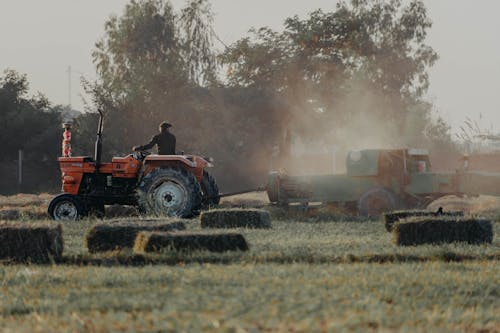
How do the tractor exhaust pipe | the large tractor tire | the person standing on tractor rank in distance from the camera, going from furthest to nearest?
1. the person standing on tractor
2. the tractor exhaust pipe
3. the large tractor tire

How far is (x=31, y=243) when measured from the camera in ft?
33.8

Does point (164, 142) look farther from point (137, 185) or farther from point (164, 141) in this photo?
point (137, 185)

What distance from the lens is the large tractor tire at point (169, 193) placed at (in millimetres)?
→ 17141

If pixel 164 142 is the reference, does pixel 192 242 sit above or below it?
below

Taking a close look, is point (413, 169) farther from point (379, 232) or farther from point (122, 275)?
point (122, 275)

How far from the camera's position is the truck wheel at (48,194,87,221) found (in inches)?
692

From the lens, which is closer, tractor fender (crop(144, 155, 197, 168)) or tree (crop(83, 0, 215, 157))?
tractor fender (crop(144, 155, 197, 168))

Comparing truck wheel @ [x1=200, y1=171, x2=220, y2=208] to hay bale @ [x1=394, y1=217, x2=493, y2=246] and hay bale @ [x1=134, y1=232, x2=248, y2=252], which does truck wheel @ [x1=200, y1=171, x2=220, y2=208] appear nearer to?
hay bale @ [x1=394, y1=217, x2=493, y2=246]

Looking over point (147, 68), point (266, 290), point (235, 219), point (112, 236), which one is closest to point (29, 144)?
point (147, 68)

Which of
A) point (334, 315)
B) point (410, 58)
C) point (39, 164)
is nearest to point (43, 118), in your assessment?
point (39, 164)

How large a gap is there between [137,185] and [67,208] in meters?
1.41

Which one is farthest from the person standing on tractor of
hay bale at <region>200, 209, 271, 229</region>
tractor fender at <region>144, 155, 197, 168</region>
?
hay bale at <region>200, 209, 271, 229</region>

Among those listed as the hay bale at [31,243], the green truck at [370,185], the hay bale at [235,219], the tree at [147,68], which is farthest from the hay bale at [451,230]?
the tree at [147,68]

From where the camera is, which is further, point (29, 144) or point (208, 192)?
point (29, 144)
